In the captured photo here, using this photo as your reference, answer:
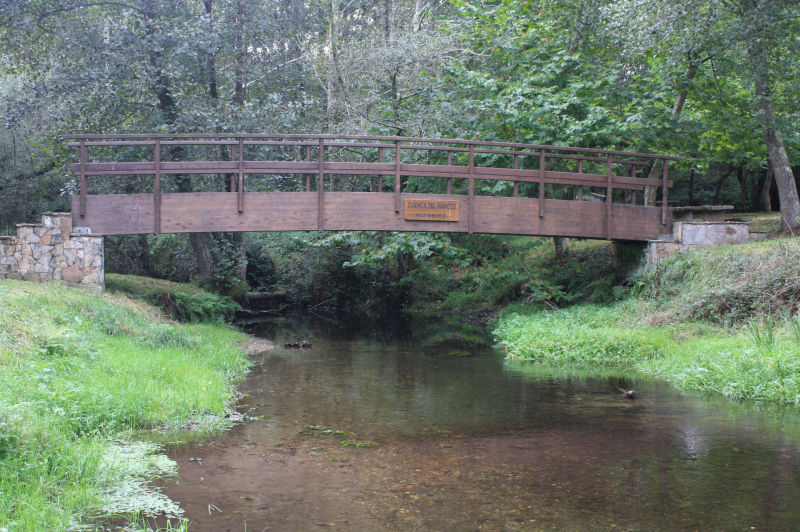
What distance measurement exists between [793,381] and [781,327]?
2.21 metres

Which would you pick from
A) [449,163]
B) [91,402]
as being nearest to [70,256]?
[91,402]

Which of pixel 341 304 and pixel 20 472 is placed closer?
pixel 20 472

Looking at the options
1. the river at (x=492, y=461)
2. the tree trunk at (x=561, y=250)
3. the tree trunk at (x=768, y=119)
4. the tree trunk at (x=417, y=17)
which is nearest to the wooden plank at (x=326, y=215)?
the tree trunk at (x=768, y=119)

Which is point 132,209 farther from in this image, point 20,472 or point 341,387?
point 20,472

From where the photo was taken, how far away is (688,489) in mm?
5641

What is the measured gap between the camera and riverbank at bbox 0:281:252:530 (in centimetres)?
516

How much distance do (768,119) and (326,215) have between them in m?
10.0

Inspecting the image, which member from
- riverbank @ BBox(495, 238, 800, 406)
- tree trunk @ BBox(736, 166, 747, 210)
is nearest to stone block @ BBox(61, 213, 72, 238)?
riverbank @ BBox(495, 238, 800, 406)

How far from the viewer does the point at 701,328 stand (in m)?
12.0

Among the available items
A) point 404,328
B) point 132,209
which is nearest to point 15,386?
point 132,209

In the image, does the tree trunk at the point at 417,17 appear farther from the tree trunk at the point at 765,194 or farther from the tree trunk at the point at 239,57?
the tree trunk at the point at 765,194

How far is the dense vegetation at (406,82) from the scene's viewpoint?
50.7 ft

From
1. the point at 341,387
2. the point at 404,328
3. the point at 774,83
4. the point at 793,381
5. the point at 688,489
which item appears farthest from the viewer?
the point at 404,328

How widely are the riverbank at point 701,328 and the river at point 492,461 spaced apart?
2.13ft
